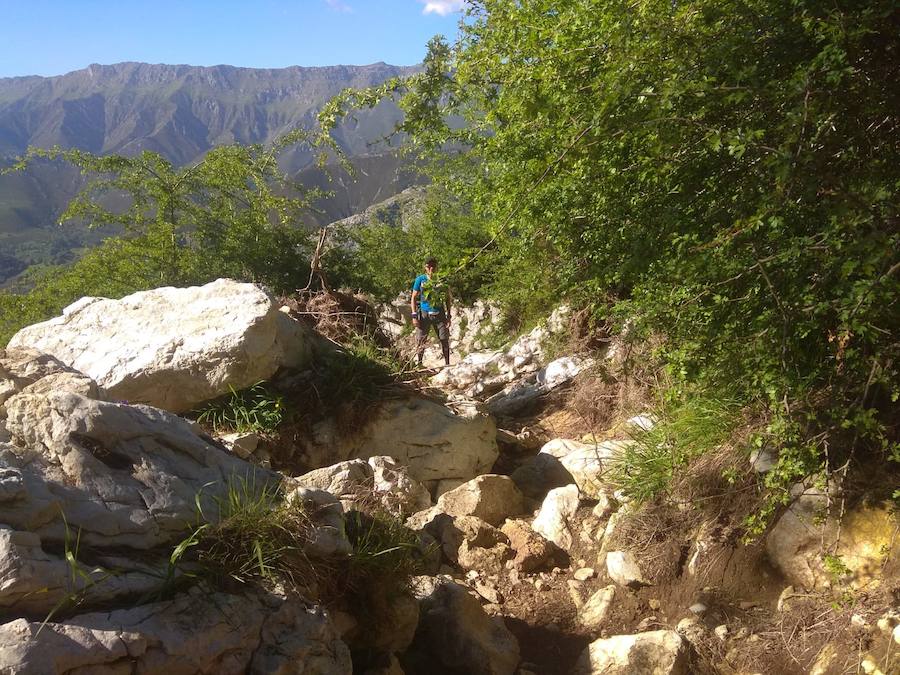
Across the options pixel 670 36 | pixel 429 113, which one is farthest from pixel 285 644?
pixel 429 113

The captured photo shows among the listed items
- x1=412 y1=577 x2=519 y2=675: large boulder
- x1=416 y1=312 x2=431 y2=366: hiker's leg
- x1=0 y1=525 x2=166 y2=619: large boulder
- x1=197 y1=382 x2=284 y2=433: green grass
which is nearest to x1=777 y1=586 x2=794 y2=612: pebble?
x1=412 y1=577 x2=519 y2=675: large boulder

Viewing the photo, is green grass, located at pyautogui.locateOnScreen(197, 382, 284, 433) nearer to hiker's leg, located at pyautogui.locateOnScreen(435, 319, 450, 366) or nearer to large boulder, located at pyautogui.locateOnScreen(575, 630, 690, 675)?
large boulder, located at pyautogui.locateOnScreen(575, 630, 690, 675)

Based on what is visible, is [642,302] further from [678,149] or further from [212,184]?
[212,184]

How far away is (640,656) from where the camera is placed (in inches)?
147

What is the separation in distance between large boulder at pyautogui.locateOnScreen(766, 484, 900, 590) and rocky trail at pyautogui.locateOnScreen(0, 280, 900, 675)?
13 millimetres

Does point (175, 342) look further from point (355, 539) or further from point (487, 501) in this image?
point (355, 539)

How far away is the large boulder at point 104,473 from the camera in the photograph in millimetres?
2786

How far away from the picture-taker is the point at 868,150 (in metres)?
3.51

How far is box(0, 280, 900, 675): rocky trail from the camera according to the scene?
2.69 meters

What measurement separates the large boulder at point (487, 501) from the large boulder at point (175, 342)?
2398 millimetres

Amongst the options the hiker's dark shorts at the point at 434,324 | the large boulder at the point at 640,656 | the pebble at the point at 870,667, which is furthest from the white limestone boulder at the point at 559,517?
the hiker's dark shorts at the point at 434,324

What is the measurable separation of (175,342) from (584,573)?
443cm

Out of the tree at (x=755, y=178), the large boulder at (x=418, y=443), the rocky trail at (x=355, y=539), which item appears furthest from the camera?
the large boulder at (x=418, y=443)

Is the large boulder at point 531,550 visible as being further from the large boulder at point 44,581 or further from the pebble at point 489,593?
the large boulder at point 44,581
